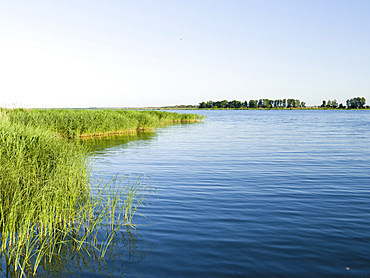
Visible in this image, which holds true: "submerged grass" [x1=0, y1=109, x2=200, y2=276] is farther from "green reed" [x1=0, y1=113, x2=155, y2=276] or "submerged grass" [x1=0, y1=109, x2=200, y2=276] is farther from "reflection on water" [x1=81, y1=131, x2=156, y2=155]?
"reflection on water" [x1=81, y1=131, x2=156, y2=155]

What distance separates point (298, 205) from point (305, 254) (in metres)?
4.06

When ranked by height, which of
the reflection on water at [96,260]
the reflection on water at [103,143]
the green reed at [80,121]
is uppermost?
the green reed at [80,121]

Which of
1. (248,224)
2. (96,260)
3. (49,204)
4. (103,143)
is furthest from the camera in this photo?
(103,143)

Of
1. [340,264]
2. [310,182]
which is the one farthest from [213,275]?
[310,182]

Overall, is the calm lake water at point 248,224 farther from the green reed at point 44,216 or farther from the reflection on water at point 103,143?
the reflection on water at point 103,143

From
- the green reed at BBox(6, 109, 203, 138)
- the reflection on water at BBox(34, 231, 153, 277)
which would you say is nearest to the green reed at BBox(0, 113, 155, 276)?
the reflection on water at BBox(34, 231, 153, 277)

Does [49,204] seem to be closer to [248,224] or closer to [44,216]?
[44,216]

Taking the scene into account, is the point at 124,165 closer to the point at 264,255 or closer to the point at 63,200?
the point at 63,200

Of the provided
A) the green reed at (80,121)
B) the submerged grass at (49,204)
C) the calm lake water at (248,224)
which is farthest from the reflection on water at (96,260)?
the green reed at (80,121)

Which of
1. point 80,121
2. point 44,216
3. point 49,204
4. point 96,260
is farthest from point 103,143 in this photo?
point 96,260

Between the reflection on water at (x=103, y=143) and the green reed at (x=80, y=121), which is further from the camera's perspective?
the green reed at (x=80, y=121)

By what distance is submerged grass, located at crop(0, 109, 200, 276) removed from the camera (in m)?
7.22

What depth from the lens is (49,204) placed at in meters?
8.41

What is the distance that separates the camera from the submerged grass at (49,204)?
722 cm
